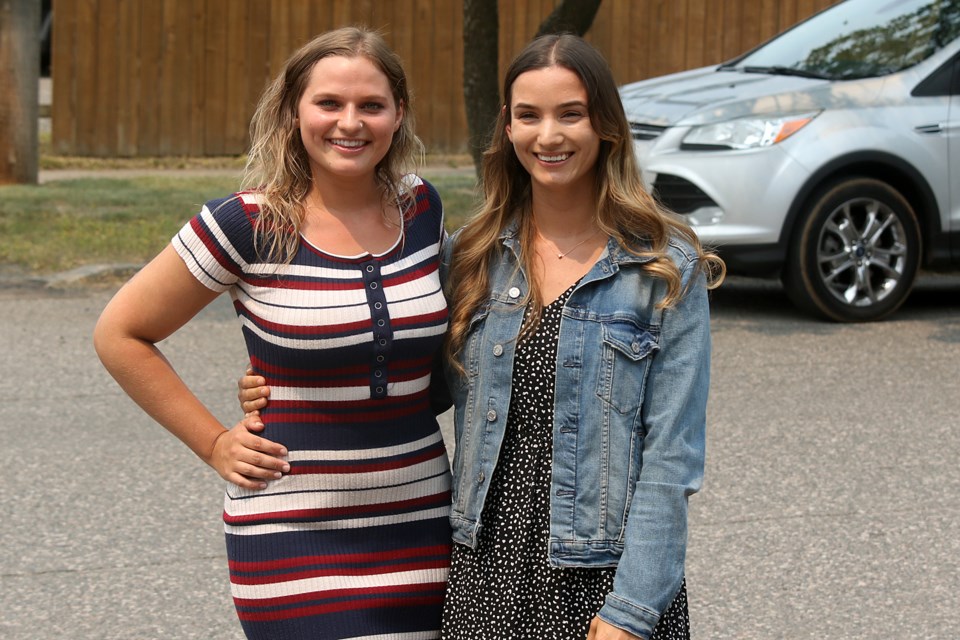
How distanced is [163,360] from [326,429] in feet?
1.24

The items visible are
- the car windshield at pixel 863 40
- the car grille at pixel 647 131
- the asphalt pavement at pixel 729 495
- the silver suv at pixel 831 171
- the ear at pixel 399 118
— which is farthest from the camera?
the car windshield at pixel 863 40

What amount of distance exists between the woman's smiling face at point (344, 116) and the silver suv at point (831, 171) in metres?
5.79

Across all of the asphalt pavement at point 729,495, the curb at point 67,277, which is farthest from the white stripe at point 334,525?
the curb at point 67,277

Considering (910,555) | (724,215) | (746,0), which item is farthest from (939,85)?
(746,0)

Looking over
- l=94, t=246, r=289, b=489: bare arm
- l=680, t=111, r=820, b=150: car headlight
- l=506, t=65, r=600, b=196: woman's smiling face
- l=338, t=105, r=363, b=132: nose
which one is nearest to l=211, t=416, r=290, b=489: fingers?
l=94, t=246, r=289, b=489: bare arm

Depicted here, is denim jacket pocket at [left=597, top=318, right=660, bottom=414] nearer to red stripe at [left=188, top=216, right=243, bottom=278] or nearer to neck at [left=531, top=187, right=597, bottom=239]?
neck at [left=531, top=187, right=597, bottom=239]

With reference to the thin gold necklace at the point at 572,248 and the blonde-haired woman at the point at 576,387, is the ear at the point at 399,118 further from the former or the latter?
the thin gold necklace at the point at 572,248

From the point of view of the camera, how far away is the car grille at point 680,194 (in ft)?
27.6

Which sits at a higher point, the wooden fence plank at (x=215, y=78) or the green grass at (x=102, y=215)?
the wooden fence plank at (x=215, y=78)

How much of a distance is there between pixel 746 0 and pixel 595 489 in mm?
15484

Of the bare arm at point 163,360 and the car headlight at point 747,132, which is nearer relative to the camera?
the bare arm at point 163,360

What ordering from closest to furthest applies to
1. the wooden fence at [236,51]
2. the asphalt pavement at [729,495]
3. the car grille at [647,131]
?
the asphalt pavement at [729,495], the car grille at [647,131], the wooden fence at [236,51]

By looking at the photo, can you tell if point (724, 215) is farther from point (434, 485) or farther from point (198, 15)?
point (198, 15)

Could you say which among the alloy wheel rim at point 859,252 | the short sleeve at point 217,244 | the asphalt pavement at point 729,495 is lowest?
the asphalt pavement at point 729,495
